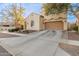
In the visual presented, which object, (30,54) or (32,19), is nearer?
(30,54)

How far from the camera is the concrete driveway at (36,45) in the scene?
5.68ft

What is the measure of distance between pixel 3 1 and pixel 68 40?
0.86 m

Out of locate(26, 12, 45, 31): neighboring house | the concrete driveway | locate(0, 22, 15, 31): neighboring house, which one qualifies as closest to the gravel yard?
the concrete driveway

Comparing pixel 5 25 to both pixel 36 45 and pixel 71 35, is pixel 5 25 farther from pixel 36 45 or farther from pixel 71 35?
pixel 71 35

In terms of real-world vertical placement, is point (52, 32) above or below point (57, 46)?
above

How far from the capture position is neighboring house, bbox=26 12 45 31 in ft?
6.07

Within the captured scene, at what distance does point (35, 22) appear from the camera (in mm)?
1866

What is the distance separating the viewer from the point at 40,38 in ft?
5.92

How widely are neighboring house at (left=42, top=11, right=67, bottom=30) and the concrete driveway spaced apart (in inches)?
2.5

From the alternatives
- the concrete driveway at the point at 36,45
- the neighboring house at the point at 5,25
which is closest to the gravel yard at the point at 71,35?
the concrete driveway at the point at 36,45

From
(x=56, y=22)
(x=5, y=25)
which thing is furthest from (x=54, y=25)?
(x=5, y=25)

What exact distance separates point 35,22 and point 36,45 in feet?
0.92

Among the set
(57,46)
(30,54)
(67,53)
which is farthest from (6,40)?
(67,53)

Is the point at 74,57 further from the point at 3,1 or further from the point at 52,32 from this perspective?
the point at 3,1
